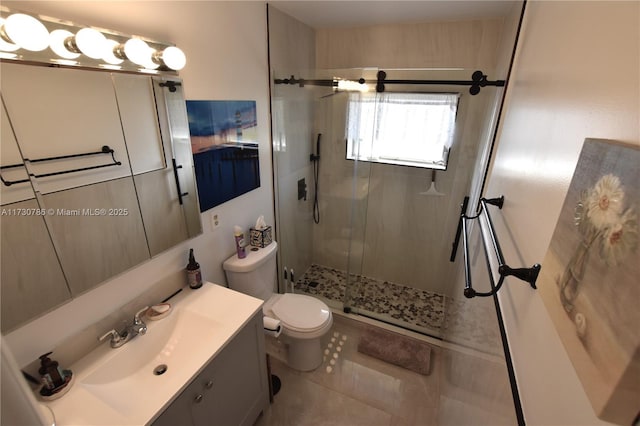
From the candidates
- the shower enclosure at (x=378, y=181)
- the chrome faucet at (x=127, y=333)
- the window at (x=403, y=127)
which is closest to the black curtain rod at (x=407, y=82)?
the shower enclosure at (x=378, y=181)

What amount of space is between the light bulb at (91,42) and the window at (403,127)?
1768 mm

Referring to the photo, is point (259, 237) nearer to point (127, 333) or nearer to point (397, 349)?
point (127, 333)

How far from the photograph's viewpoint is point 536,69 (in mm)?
1011

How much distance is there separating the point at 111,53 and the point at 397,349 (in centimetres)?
252

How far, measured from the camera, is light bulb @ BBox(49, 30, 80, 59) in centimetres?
95

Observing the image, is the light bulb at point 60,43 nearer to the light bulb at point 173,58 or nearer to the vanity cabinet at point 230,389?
the light bulb at point 173,58

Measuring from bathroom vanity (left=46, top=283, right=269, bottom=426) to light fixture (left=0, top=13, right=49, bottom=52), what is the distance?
1.14 m

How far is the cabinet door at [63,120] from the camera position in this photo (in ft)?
2.96

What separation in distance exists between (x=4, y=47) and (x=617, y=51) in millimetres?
1487

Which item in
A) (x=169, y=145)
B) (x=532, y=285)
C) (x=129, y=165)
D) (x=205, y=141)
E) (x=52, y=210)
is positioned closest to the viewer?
(x=532, y=285)

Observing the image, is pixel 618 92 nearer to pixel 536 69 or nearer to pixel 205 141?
pixel 536 69

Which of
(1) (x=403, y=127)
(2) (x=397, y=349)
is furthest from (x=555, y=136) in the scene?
(2) (x=397, y=349)

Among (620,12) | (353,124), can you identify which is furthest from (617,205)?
(353,124)

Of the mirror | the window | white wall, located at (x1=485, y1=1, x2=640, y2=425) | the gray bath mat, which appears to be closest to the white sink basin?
the mirror
